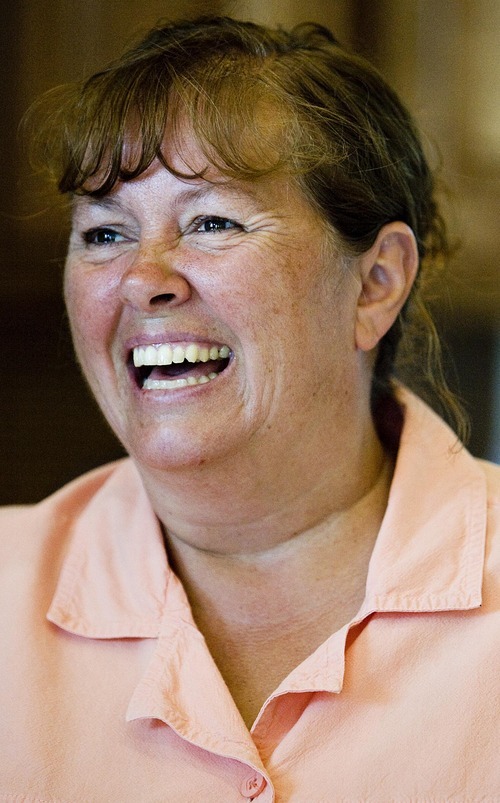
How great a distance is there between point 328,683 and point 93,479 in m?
0.69

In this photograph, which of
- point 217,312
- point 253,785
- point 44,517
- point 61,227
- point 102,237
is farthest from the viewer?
point 61,227

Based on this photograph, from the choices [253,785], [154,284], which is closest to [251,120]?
[154,284]

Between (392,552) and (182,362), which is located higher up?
(182,362)

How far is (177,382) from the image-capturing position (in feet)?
4.92

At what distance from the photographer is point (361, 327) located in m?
1.62

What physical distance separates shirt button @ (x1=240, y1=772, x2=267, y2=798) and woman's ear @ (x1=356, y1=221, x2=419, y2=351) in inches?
26.4

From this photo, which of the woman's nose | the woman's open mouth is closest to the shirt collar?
the woman's open mouth

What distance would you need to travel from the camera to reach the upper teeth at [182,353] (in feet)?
4.89

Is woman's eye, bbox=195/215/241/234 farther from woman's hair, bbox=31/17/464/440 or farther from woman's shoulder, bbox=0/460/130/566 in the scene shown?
woman's shoulder, bbox=0/460/130/566

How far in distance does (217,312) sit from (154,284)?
3.9 inches

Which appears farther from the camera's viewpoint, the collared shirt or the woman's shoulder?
the woman's shoulder

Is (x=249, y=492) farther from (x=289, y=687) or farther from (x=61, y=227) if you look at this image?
(x=61, y=227)

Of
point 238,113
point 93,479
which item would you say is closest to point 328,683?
point 93,479

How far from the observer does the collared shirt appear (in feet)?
4.39
